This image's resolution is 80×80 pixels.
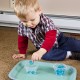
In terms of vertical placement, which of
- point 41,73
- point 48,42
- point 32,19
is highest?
point 32,19

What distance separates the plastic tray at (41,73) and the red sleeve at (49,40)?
107 millimetres

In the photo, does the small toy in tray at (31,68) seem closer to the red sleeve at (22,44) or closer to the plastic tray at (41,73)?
the plastic tray at (41,73)

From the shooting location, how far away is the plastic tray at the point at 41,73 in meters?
1.11

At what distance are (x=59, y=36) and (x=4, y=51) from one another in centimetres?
36

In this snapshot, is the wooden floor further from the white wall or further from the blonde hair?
the blonde hair

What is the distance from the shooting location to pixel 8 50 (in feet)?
4.79

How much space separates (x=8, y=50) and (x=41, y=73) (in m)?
0.38

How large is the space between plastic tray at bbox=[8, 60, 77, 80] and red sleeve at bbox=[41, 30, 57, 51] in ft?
0.35

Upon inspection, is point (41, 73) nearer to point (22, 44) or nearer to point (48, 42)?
point (48, 42)

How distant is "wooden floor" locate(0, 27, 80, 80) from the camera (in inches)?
47.2

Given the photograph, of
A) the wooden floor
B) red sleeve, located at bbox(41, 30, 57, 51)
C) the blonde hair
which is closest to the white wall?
the wooden floor

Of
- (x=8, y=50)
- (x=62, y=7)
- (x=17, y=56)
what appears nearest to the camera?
(x=17, y=56)

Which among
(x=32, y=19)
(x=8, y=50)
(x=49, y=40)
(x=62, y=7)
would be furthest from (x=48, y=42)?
(x=62, y=7)

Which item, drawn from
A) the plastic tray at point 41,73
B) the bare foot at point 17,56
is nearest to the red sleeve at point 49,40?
the plastic tray at point 41,73
